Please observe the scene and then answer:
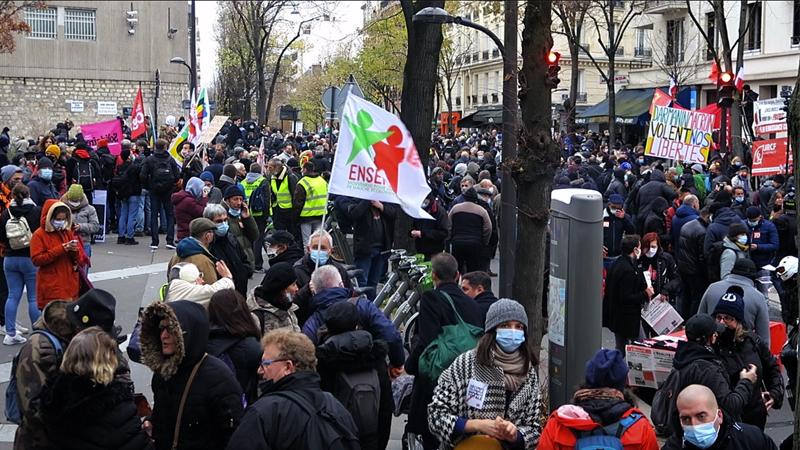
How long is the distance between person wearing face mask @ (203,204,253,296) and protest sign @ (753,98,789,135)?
41.0 feet

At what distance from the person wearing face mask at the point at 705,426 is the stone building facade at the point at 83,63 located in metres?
40.2

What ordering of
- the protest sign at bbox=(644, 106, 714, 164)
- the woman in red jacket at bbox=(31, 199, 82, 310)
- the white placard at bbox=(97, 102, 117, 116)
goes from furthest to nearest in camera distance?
1. the white placard at bbox=(97, 102, 117, 116)
2. the protest sign at bbox=(644, 106, 714, 164)
3. the woman in red jacket at bbox=(31, 199, 82, 310)

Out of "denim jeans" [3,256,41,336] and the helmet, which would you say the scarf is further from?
"denim jeans" [3,256,41,336]

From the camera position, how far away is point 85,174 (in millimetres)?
17812

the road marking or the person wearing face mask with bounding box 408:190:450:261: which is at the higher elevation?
the person wearing face mask with bounding box 408:190:450:261

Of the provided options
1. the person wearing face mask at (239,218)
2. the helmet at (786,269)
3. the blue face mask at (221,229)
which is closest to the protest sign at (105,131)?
the person wearing face mask at (239,218)

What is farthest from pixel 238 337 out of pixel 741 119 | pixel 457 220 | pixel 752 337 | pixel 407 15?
pixel 741 119

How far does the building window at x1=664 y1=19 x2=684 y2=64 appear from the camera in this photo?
44.1 meters

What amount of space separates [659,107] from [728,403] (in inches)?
532

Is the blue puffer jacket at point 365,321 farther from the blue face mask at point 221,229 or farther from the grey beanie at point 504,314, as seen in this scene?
the blue face mask at point 221,229

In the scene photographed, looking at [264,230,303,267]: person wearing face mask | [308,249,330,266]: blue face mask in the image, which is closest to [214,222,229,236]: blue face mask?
[264,230,303,267]: person wearing face mask

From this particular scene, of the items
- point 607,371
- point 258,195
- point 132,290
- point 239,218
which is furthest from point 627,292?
point 132,290

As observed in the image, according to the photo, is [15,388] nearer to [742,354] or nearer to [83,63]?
[742,354]

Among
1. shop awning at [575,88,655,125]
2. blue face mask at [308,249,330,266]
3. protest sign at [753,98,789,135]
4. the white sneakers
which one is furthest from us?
shop awning at [575,88,655,125]
